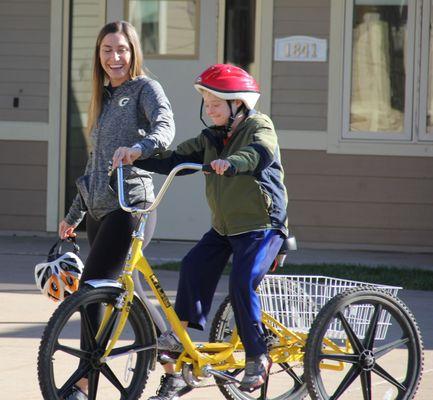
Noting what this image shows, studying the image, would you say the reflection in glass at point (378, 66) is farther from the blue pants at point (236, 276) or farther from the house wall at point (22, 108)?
the blue pants at point (236, 276)

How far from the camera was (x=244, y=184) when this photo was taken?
5.02m

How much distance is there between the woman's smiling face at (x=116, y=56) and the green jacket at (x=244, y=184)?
0.54 m

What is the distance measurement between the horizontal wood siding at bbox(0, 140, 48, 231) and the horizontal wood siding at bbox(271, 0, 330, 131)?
2.38m

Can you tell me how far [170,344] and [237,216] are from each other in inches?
25.4

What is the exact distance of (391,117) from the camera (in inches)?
429

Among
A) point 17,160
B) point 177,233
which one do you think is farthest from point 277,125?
point 17,160

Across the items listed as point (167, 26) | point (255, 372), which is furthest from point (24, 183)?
point (255, 372)

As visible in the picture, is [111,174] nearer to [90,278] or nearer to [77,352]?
[90,278]

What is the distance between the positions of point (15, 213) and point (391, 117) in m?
3.83

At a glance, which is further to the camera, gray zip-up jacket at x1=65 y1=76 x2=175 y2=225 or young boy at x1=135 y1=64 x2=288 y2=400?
gray zip-up jacket at x1=65 y1=76 x2=175 y2=225

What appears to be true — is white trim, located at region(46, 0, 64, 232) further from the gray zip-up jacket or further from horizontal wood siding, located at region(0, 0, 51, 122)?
the gray zip-up jacket

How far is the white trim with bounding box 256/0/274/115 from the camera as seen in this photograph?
1080 centimetres

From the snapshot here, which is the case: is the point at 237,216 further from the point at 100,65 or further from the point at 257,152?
the point at 100,65

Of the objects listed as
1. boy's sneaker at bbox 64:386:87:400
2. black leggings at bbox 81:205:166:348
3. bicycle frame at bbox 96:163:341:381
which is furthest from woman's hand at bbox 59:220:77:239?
boy's sneaker at bbox 64:386:87:400
